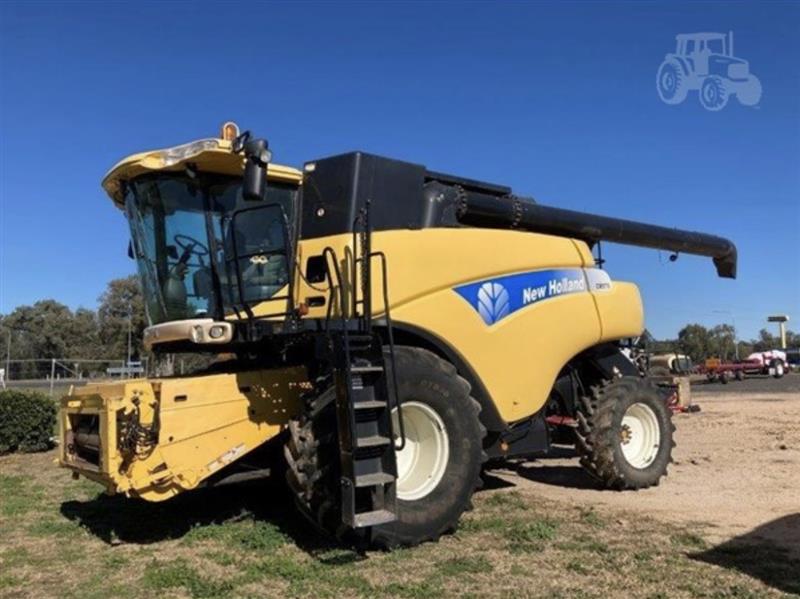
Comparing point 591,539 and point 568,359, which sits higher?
point 568,359

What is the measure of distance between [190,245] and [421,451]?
2.80 metres

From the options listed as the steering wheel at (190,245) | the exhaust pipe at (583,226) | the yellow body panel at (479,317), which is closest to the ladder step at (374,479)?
the yellow body panel at (479,317)

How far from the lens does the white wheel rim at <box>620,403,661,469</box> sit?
364 inches

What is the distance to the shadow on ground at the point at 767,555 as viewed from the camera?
5.20 metres

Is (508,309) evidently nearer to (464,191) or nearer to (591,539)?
(464,191)

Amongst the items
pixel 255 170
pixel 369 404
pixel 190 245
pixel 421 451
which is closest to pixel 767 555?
pixel 421 451

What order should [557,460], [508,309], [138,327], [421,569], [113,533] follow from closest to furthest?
1. [421,569]
2. [113,533]
3. [508,309]
4. [557,460]
5. [138,327]

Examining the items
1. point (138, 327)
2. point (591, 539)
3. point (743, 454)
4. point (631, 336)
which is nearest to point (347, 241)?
point (591, 539)

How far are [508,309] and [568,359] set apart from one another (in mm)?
1256

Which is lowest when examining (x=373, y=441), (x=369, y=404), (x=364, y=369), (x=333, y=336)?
(x=373, y=441)

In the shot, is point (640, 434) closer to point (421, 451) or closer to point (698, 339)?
point (421, 451)

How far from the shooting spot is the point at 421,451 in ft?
22.0

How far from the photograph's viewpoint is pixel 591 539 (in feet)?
20.9

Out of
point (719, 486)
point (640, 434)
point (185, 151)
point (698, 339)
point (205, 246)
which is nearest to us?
point (185, 151)
